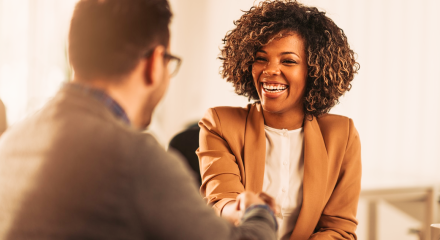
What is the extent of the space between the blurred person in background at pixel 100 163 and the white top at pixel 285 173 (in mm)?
680

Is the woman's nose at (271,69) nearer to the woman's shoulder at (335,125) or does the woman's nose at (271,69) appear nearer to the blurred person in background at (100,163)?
the woman's shoulder at (335,125)

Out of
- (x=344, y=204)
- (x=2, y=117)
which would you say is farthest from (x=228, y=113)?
(x=2, y=117)

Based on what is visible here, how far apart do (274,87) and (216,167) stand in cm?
37

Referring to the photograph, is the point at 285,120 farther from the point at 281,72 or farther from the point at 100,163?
the point at 100,163

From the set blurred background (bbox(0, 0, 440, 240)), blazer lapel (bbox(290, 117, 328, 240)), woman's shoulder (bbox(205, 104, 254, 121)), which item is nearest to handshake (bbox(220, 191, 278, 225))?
blazer lapel (bbox(290, 117, 328, 240))

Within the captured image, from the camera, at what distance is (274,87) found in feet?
5.12

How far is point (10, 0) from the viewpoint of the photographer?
10.8 feet

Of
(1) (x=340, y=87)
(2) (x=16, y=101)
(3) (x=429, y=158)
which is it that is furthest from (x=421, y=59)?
(2) (x=16, y=101)

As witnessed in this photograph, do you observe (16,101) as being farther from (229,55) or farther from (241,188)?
(241,188)

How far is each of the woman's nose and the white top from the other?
0.76 feet

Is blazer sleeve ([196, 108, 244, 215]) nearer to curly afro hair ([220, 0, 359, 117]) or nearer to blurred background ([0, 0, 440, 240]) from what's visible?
curly afro hair ([220, 0, 359, 117])

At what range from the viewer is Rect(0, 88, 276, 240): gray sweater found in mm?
719

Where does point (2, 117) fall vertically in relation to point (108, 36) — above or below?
below

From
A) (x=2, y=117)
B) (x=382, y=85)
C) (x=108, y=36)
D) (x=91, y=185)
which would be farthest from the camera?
(x=382, y=85)
